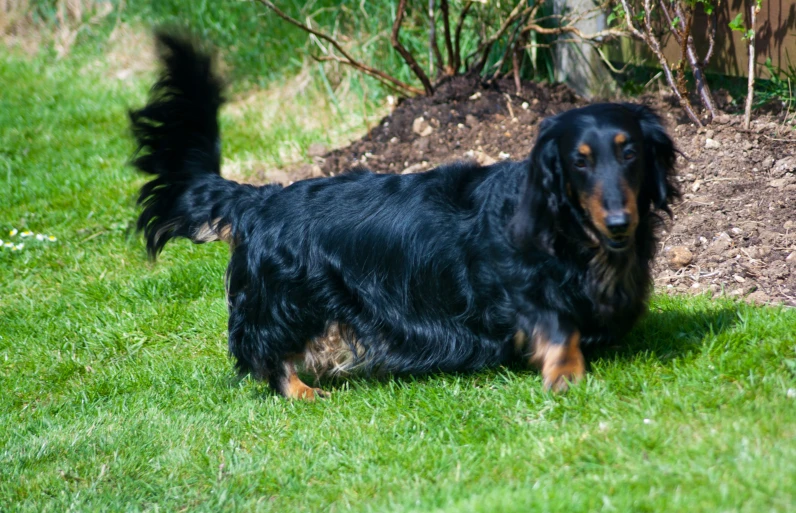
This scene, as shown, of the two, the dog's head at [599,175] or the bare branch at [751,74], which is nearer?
the dog's head at [599,175]

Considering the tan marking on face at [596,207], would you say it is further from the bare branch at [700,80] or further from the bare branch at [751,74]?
the bare branch at [700,80]

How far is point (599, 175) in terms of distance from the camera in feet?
9.54

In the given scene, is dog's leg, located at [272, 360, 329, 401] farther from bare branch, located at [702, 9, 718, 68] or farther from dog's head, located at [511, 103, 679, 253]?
bare branch, located at [702, 9, 718, 68]

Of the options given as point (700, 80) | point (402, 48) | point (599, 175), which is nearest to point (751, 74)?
point (700, 80)

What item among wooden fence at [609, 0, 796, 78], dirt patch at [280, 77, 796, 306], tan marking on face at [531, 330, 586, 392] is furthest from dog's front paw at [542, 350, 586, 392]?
wooden fence at [609, 0, 796, 78]

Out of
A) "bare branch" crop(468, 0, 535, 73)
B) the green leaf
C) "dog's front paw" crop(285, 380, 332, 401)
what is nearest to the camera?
"dog's front paw" crop(285, 380, 332, 401)

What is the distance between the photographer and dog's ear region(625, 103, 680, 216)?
315 cm

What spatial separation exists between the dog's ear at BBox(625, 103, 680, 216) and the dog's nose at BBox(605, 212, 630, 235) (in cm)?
42

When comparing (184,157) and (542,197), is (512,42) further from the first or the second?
(542,197)

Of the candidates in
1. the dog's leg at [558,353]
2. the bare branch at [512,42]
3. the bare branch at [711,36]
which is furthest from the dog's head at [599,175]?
the bare branch at [512,42]

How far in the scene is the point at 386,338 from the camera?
146 inches

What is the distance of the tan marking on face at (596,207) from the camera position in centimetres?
283

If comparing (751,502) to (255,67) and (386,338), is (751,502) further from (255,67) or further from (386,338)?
(255,67)

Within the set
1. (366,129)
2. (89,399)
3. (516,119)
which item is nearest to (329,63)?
(366,129)
